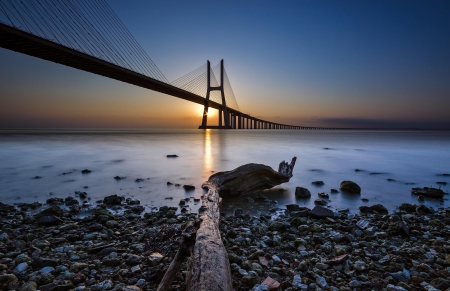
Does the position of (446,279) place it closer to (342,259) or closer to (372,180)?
(342,259)

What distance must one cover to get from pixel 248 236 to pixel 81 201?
3579 millimetres

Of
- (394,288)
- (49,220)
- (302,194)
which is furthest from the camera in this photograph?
(302,194)

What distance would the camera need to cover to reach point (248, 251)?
2496 millimetres

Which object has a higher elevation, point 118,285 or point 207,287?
point 207,287

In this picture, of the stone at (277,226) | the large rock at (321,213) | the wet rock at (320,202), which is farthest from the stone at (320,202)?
the stone at (277,226)

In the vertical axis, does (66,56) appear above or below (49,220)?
above

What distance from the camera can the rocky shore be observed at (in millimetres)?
1972

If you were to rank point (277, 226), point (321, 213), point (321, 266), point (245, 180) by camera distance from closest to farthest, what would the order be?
1. point (321, 266)
2. point (277, 226)
3. point (321, 213)
4. point (245, 180)

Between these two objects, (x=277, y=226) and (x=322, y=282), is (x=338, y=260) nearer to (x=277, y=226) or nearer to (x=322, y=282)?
(x=322, y=282)

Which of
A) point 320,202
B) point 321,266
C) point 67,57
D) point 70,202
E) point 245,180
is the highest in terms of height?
point 67,57

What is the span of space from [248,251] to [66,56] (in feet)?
82.1

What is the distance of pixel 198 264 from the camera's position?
168 cm

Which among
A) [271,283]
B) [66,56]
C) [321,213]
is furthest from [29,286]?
[66,56]

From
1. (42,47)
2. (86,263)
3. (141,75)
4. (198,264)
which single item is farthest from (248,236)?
(141,75)
